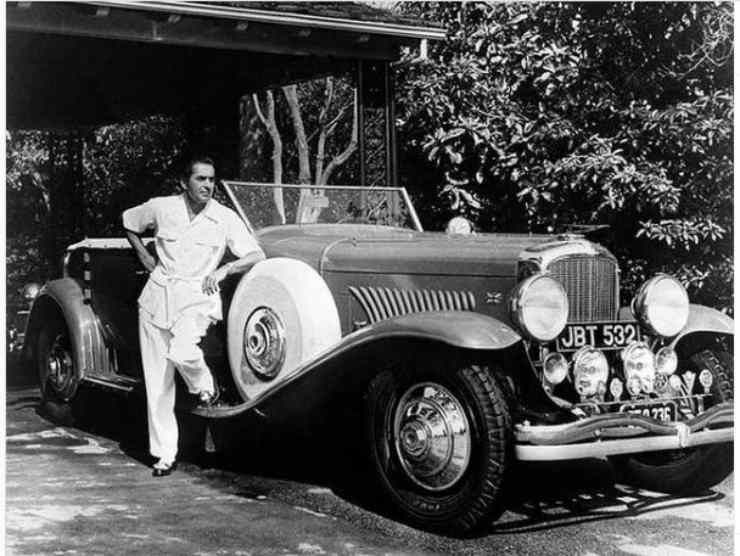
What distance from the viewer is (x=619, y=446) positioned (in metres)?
4.34

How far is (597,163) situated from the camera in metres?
8.33

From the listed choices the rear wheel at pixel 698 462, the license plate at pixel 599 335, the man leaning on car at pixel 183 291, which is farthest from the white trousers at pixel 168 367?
the rear wheel at pixel 698 462

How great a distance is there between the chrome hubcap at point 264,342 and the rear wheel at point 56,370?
72.2 inches

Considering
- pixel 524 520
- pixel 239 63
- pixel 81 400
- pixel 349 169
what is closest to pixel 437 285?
pixel 524 520

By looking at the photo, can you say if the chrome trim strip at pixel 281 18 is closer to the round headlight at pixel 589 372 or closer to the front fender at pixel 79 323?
the front fender at pixel 79 323

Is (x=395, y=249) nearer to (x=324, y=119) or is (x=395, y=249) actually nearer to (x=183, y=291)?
(x=183, y=291)

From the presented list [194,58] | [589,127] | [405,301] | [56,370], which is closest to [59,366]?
[56,370]

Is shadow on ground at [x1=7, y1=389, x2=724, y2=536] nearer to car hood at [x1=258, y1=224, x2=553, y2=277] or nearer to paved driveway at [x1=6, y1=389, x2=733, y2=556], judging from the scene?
paved driveway at [x1=6, y1=389, x2=733, y2=556]

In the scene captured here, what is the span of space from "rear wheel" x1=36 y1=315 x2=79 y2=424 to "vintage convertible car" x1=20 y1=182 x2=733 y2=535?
1.56m

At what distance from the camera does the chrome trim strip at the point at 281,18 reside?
24.0 ft

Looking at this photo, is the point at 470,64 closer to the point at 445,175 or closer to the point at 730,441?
the point at 445,175

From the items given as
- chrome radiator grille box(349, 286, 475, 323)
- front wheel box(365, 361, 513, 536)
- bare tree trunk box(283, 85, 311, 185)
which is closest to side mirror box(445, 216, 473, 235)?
chrome radiator grille box(349, 286, 475, 323)

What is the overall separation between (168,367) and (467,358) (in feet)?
5.95

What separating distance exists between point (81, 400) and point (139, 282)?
988 millimetres
